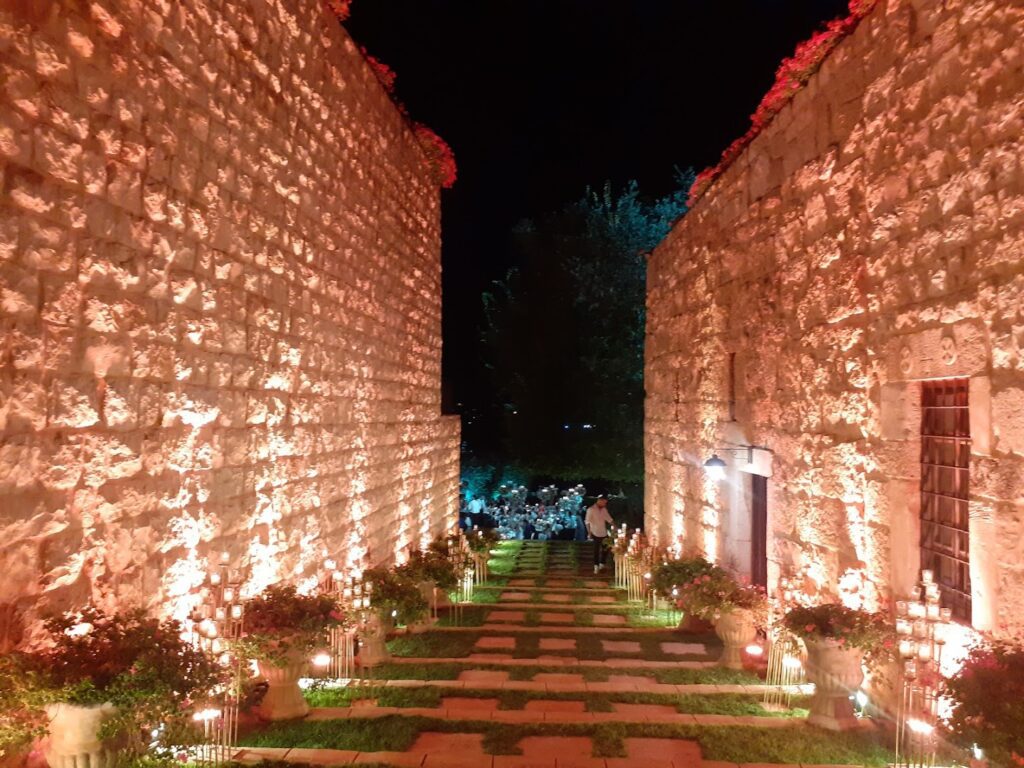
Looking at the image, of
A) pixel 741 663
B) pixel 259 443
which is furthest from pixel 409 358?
pixel 741 663

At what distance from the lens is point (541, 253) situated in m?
23.1

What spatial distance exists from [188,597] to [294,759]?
1.07 m

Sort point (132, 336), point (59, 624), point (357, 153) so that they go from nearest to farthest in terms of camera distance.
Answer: point (59, 624)
point (132, 336)
point (357, 153)

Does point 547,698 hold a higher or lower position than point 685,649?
higher

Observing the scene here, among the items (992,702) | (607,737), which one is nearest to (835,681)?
(607,737)

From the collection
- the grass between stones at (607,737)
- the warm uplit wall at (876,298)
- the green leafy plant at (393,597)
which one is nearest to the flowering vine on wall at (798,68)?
the warm uplit wall at (876,298)

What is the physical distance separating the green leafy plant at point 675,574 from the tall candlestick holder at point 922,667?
3.13 metres

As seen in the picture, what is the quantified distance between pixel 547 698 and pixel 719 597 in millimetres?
1971

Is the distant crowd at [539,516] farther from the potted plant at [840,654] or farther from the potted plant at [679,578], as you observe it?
the potted plant at [840,654]

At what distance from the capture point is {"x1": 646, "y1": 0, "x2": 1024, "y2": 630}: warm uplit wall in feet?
12.7

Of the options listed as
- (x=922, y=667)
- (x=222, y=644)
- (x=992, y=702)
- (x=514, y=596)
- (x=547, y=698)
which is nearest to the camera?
(x=992, y=702)

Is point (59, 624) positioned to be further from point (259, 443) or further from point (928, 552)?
point (928, 552)

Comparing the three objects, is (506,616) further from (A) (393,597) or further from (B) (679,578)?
(A) (393,597)

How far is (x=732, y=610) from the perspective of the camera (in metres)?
6.63
